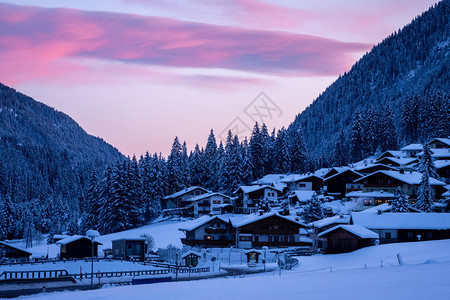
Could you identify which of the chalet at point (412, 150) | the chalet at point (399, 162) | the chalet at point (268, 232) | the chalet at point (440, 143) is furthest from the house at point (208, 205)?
the chalet at point (440, 143)

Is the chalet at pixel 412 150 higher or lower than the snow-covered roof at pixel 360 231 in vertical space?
higher

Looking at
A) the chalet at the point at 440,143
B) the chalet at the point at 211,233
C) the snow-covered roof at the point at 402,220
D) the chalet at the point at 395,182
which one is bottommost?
the chalet at the point at 211,233

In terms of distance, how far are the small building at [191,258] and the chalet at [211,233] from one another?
13554 millimetres

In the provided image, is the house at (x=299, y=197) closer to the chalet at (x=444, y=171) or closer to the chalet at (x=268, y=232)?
the chalet at (x=268, y=232)

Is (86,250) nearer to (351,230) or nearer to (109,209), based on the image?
(109,209)

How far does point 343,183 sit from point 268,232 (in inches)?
1363

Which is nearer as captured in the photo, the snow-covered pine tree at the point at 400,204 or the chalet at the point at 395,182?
the snow-covered pine tree at the point at 400,204

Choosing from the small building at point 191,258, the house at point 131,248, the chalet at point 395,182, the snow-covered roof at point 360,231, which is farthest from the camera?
the chalet at point 395,182

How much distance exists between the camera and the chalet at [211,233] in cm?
7331

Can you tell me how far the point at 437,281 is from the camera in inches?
552

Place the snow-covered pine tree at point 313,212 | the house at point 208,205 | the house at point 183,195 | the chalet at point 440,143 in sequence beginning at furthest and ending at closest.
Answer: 1. the chalet at point 440,143
2. the house at point 183,195
3. the house at point 208,205
4. the snow-covered pine tree at point 313,212

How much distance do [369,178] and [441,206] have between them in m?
17.3

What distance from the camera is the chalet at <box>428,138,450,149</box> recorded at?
10919 centimetres

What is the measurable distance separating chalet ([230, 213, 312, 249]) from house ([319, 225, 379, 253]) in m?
14.8
